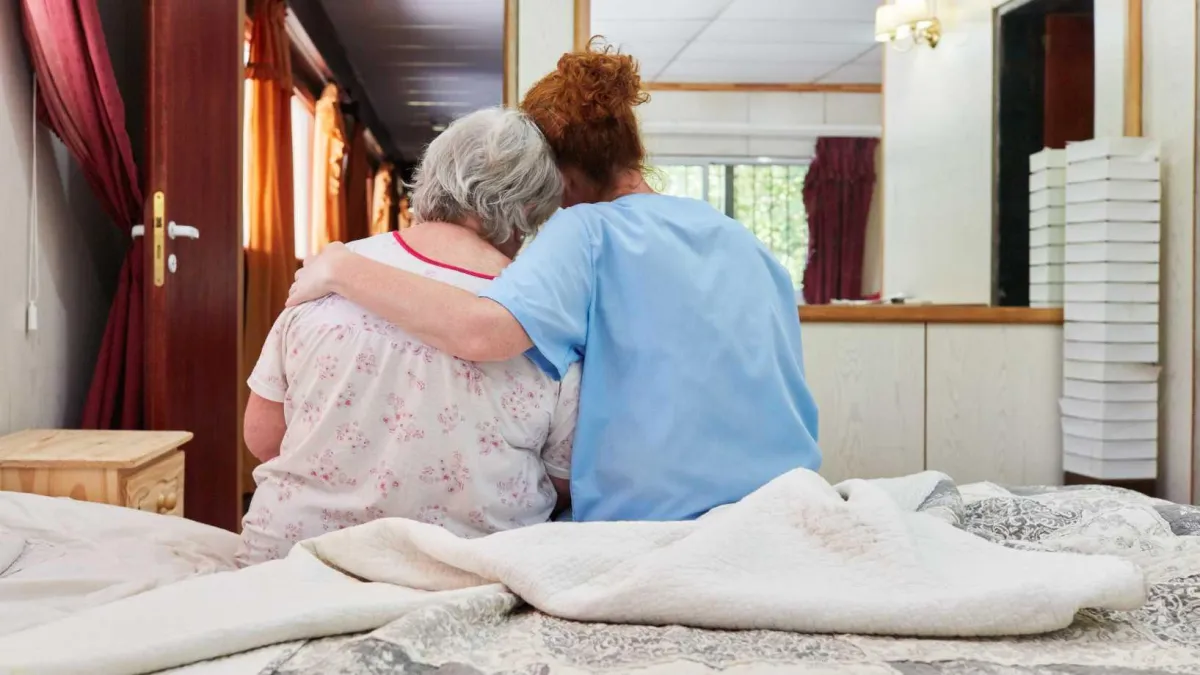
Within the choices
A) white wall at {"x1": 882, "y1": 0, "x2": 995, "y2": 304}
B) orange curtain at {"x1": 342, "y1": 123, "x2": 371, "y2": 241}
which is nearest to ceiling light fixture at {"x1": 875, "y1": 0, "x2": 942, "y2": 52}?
white wall at {"x1": 882, "y1": 0, "x2": 995, "y2": 304}

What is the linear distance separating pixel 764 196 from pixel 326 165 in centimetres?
326

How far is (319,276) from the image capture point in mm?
1312

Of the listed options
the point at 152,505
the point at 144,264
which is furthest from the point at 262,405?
the point at 144,264

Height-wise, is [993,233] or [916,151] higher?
[916,151]

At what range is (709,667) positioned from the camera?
0.80 metres

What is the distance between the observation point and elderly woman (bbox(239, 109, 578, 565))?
1286 millimetres

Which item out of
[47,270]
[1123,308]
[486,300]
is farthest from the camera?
[1123,308]

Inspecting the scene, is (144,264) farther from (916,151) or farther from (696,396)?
(916,151)

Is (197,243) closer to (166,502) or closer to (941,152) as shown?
(166,502)

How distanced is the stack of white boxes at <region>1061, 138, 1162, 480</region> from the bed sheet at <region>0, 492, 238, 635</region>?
2984 mm

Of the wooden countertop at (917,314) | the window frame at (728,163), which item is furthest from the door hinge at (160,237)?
the wooden countertop at (917,314)

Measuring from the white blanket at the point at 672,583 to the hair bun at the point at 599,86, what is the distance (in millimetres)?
694

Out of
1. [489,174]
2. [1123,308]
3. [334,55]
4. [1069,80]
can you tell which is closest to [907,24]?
[1069,80]

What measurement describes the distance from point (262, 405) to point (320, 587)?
512mm
